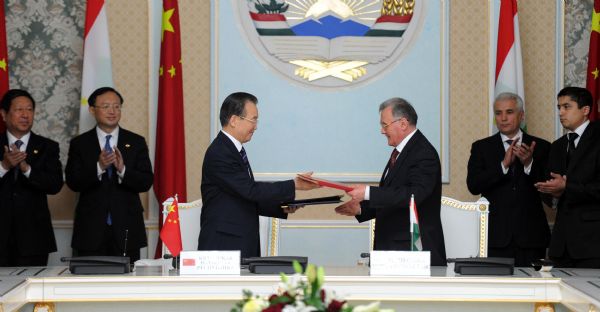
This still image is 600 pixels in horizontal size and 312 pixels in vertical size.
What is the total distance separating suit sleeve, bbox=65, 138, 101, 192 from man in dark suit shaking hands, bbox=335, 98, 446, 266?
2.12 metres

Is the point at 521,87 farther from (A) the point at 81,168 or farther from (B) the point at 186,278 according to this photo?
(B) the point at 186,278

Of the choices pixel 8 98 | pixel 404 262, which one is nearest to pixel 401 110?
pixel 404 262

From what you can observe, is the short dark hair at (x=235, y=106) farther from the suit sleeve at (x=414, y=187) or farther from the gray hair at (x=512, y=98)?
the gray hair at (x=512, y=98)

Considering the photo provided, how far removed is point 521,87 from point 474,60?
1.44 ft

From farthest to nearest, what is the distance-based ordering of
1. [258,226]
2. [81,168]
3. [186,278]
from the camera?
[81,168] → [258,226] → [186,278]

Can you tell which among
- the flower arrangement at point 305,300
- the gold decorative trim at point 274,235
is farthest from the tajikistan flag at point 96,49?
the flower arrangement at point 305,300

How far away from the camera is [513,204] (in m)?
6.41

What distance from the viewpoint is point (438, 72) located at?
714 centimetres

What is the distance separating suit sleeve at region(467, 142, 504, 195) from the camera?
6.35m

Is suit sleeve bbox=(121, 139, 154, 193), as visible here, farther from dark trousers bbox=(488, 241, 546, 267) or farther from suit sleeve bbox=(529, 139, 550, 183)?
suit sleeve bbox=(529, 139, 550, 183)

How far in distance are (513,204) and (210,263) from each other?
2.99 m

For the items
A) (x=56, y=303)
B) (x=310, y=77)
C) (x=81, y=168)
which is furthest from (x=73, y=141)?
(x=56, y=303)

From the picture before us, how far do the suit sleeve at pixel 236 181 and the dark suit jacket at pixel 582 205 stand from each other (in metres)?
1.87

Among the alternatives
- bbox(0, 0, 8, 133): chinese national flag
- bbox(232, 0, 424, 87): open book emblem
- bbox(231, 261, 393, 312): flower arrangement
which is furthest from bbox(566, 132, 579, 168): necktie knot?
bbox(231, 261, 393, 312): flower arrangement
